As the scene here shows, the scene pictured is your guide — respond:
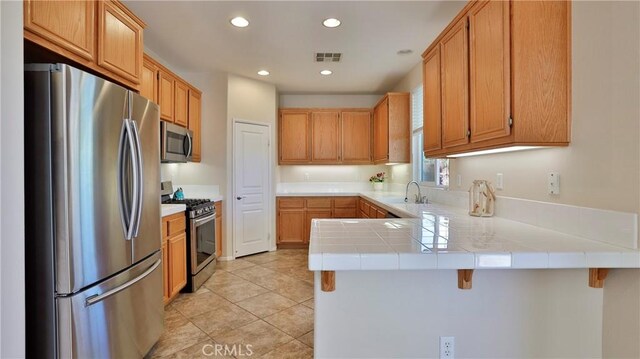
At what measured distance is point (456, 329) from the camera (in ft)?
4.66

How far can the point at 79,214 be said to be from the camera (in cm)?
139

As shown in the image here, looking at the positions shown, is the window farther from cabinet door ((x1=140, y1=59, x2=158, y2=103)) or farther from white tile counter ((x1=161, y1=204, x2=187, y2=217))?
cabinet door ((x1=140, y1=59, x2=158, y2=103))

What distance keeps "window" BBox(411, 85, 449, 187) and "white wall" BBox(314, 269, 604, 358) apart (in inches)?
78.1

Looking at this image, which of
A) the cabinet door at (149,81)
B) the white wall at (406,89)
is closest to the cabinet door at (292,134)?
the white wall at (406,89)

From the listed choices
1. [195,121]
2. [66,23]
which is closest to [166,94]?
[195,121]

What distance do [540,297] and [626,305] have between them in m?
0.28

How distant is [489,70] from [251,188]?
11.1 ft

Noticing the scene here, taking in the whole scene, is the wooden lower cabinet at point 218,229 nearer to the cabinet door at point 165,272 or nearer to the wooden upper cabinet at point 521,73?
the cabinet door at point 165,272

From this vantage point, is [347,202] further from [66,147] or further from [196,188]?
[66,147]

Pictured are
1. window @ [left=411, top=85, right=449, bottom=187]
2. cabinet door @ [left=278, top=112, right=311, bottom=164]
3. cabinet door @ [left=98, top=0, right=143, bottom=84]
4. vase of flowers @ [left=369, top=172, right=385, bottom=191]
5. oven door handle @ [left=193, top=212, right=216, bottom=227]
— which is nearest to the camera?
cabinet door @ [left=98, top=0, right=143, bottom=84]

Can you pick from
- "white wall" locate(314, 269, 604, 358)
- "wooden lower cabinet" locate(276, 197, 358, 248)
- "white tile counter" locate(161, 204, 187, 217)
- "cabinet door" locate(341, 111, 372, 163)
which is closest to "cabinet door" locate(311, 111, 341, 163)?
"cabinet door" locate(341, 111, 372, 163)

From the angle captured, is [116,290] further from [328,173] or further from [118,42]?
[328,173]

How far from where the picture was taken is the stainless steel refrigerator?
4.37 feet

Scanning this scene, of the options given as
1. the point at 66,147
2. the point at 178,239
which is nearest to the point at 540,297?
the point at 66,147
